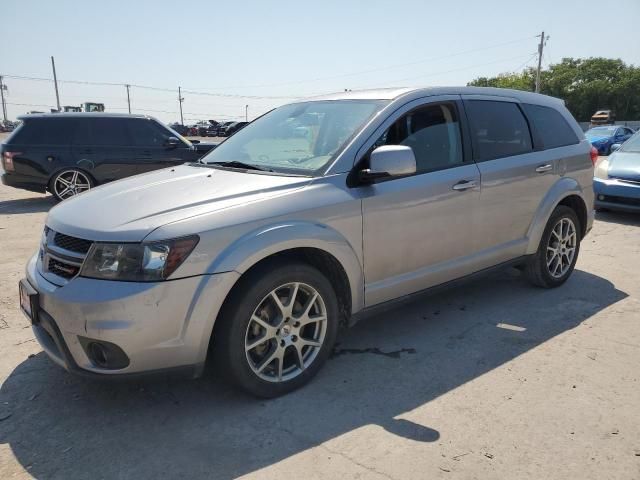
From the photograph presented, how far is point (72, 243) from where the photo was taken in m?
2.77

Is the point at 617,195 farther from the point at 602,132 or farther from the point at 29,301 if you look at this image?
the point at 602,132

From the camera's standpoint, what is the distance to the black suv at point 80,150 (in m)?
9.47

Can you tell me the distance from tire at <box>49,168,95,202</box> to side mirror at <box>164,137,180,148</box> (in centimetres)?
157

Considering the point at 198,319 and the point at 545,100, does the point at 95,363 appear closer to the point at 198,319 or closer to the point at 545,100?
the point at 198,319

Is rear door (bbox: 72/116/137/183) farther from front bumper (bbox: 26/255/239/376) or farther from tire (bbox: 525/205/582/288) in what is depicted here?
tire (bbox: 525/205/582/288)

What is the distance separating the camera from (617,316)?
4262 millimetres

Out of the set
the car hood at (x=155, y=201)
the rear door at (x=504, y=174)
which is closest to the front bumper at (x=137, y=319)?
the car hood at (x=155, y=201)

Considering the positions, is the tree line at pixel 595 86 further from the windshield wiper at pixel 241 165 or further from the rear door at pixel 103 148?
the windshield wiper at pixel 241 165

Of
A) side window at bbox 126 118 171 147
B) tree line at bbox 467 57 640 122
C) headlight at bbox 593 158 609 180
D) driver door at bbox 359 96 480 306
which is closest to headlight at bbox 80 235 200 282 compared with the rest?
driver door at bbox 359 96 480 306

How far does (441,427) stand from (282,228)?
1352 millimetres

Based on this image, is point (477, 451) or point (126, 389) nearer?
point (477, 451)

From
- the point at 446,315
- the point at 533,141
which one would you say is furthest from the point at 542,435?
the point at 533,141

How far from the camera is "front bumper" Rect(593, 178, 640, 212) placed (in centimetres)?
773

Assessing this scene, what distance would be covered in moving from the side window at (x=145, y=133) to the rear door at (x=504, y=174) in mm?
7587
